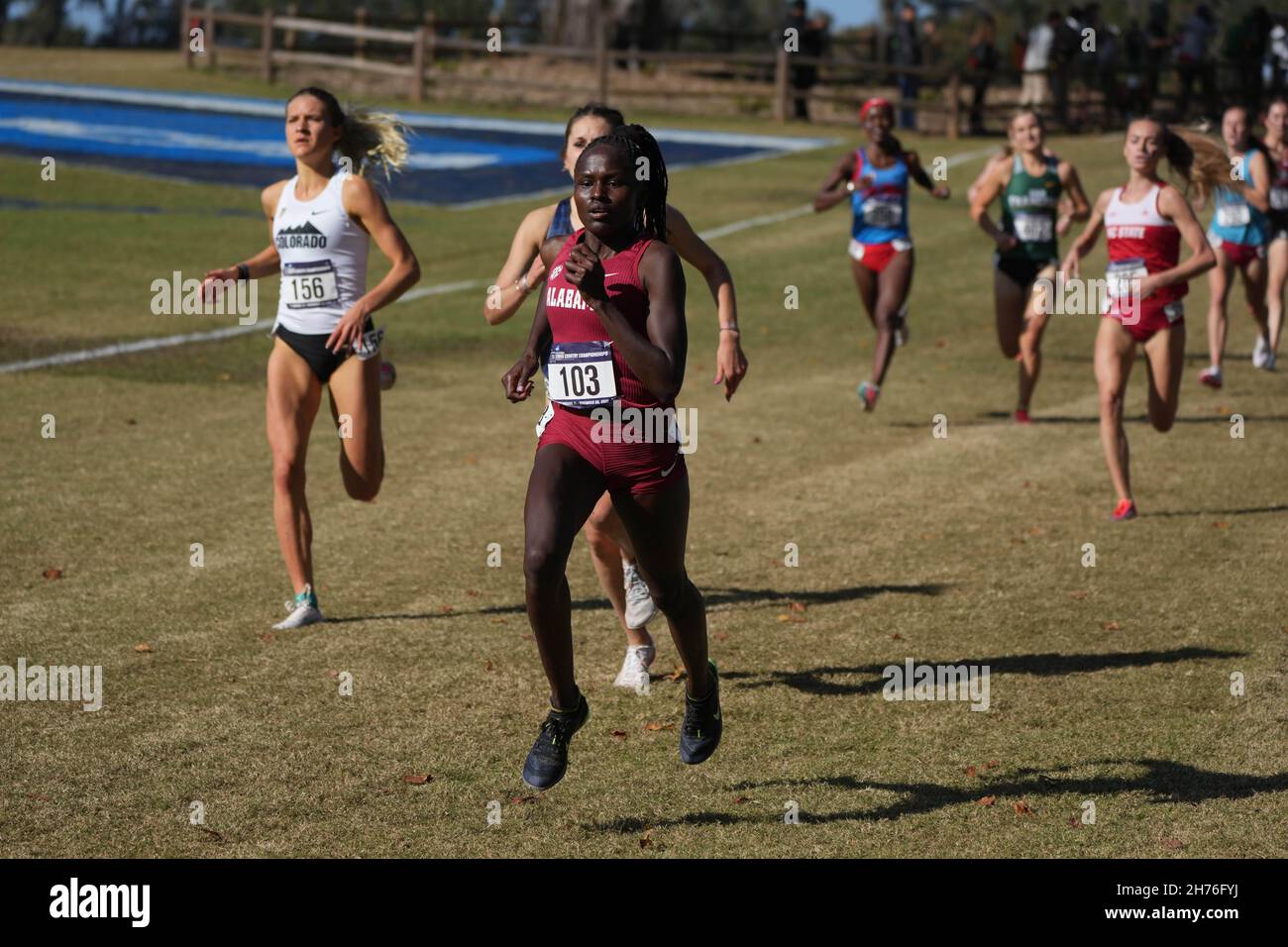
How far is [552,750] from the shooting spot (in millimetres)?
5883

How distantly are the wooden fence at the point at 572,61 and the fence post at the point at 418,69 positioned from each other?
0.02 meters

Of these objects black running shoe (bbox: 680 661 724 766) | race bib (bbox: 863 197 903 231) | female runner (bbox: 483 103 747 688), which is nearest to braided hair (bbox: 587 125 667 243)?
female runner (bbox: 483 103 747 688)

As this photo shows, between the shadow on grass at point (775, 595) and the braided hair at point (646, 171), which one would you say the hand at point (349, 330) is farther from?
the braided hair at point (646, 171)

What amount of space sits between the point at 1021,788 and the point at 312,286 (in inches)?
163

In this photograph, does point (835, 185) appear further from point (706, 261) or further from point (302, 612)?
point (706, 261)

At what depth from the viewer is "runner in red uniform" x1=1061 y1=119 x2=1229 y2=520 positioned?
10.3 meters

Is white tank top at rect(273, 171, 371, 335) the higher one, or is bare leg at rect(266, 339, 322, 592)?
white tank top at rect(273, 171, 371, 335)

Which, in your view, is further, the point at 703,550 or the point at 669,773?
the point at 703,550

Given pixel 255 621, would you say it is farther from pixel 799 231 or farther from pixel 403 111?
pixel 403 111

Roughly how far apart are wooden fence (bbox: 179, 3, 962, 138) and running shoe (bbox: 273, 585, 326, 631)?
30193 millimetres

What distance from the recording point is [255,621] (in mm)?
8258

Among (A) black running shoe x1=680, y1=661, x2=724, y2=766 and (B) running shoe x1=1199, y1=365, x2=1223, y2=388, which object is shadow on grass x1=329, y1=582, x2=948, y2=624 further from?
(B) running shoe x1=1199, y1=365, x2=1223, y2=388
